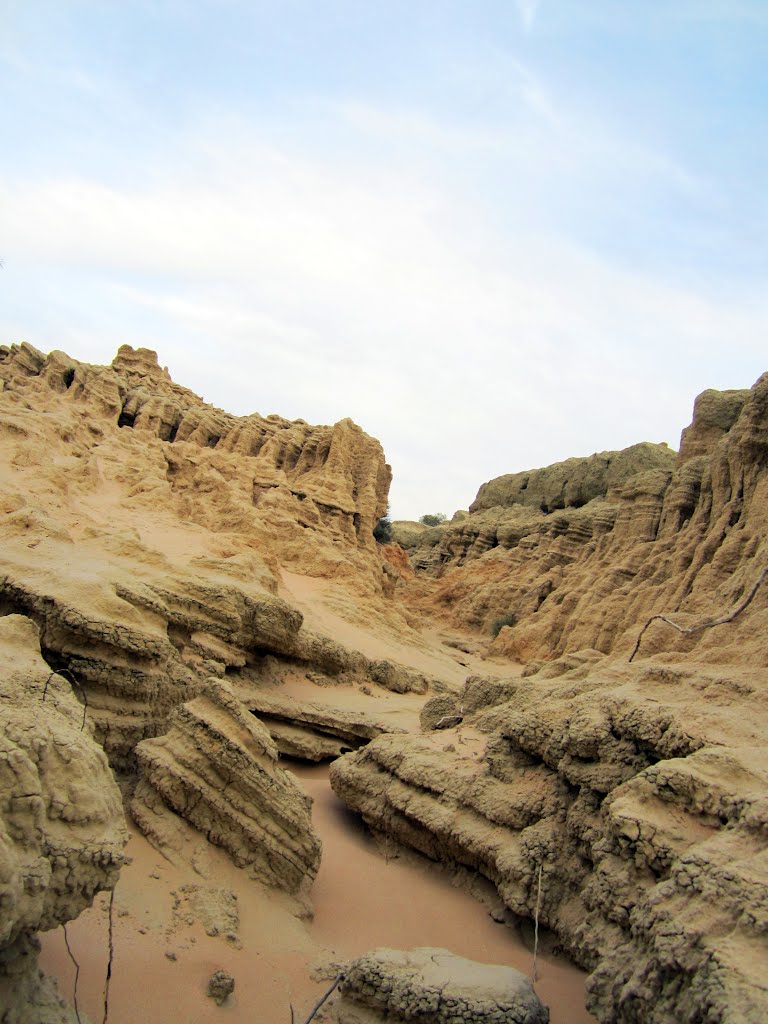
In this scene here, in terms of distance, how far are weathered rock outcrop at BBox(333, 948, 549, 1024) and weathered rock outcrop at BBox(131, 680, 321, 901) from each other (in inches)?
54.5

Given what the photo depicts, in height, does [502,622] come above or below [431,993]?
above

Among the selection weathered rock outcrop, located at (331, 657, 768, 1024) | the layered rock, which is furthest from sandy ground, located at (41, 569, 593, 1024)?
the layered rock

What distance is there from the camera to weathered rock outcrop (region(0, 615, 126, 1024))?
293 centimetres

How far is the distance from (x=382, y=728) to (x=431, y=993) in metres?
5.58

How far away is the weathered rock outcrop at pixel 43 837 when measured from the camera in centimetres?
293

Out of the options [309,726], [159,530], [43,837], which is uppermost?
[159,530]

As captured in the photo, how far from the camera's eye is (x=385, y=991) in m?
4.04

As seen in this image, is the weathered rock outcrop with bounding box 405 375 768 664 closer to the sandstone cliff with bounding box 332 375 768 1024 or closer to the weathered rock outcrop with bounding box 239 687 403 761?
the sandstone cliff with bounding box 332 375 768 1024

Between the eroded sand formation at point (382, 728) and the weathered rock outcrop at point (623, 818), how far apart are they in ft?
0.05

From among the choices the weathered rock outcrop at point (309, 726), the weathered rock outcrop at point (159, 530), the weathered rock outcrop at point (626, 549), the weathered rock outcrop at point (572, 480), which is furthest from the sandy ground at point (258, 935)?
the weathered rock outcrop at point (572, 480)

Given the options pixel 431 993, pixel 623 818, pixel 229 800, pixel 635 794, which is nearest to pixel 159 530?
pixel 229 800

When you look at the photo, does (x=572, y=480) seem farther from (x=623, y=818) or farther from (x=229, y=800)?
(x=623, y=818)

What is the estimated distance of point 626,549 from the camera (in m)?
19.3

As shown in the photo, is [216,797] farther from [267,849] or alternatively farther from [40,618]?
[40,618]
